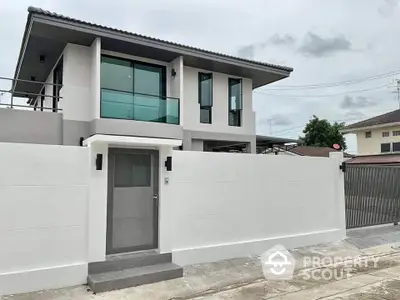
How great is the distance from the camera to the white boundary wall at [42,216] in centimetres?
Result: 518

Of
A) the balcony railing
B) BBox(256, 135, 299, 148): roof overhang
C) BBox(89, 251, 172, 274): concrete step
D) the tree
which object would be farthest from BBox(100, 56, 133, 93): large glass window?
the tree

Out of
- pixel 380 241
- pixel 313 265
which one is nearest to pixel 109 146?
pixel 313 265

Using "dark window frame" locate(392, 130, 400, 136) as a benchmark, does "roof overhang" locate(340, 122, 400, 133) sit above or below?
above

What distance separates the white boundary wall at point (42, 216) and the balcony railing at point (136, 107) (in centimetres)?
345

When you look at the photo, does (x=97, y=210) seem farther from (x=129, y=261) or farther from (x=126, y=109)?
(x=126, y=109)

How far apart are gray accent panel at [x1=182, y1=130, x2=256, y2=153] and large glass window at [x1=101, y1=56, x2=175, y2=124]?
1.64 meters

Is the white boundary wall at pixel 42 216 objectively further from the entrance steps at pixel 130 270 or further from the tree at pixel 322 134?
the tree at pixel 322 134

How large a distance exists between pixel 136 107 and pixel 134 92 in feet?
2.74

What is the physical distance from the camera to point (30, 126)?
8.68 m

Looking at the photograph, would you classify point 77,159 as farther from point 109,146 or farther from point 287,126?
point 287,126

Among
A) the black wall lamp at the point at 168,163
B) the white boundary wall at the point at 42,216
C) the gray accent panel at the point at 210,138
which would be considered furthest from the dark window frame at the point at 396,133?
the white boundary wall at the point at 42,216

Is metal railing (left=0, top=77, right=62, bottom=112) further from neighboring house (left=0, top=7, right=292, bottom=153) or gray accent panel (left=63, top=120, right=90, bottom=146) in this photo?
gray accent panel (left=63, top=120, right=90, bottom=146)

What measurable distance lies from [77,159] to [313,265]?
5211 millimetres

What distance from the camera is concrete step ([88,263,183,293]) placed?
541 cm
